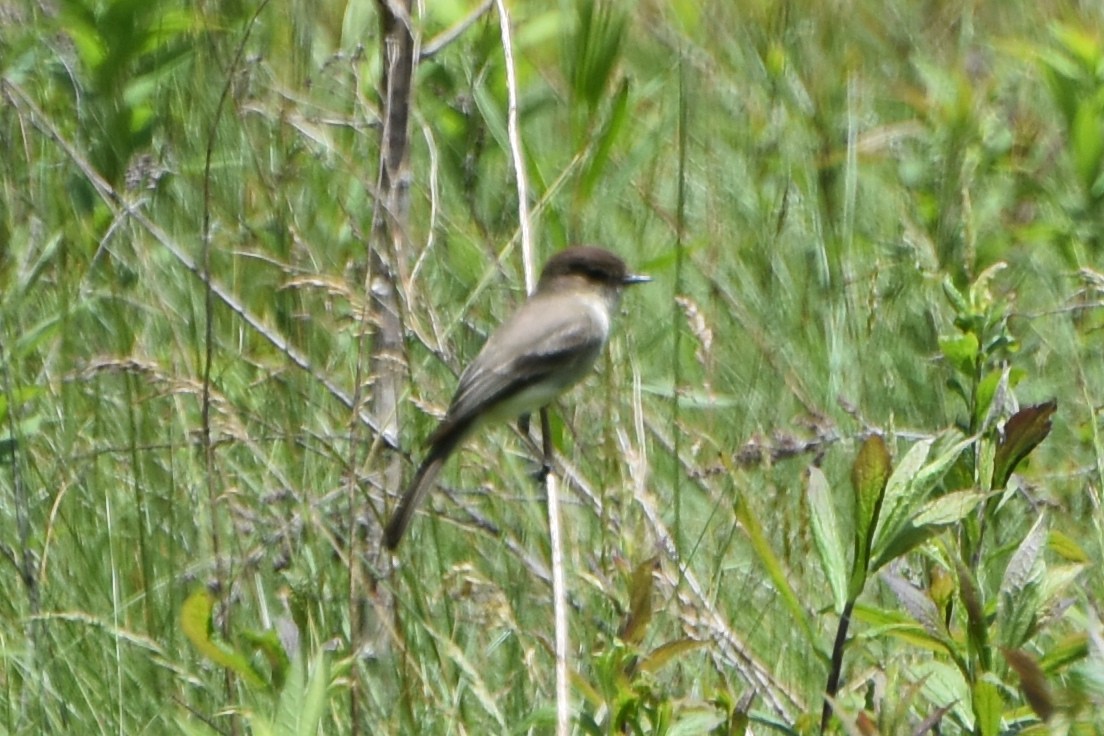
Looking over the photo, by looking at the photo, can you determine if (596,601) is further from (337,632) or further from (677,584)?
(677,584)

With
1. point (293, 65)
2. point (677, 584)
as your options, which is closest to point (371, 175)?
point (293, 65)

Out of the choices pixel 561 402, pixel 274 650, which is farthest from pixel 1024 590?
pixel 561 402

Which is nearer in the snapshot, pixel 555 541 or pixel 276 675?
pixel 276 675

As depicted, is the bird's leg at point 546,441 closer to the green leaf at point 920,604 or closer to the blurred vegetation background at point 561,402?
the blurred vegetation background at point 561,402

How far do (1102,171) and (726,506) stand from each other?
1291 mm

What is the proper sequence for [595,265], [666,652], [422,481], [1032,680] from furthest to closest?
[595,265] < [422,481] < [666,652] < [1032,680]

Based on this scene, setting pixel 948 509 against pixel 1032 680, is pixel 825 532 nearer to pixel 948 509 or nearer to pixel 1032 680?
pixel 948 509

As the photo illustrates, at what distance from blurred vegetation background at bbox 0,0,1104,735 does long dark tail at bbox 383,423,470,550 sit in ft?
0.25

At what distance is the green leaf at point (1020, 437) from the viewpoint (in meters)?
1.75

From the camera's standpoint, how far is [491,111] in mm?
3480

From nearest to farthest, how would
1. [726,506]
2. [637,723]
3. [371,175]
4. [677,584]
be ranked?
[637,723]
[677,584]
[726,506]
[371,175]

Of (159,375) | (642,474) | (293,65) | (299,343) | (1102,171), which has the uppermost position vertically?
(293,65)

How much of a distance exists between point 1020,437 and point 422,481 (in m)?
1.86

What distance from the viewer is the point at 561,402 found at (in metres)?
4.16
